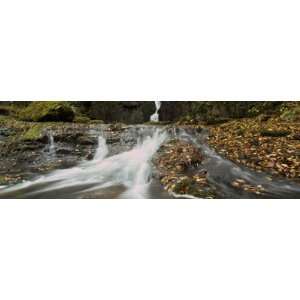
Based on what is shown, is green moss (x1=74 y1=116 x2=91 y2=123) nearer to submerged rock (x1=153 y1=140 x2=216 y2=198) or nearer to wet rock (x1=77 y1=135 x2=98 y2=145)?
wet rock (x1=77 y1=135 x2=98 y2=145)

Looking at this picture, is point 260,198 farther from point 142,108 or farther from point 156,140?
point 142,108

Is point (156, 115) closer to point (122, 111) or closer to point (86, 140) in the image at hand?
point (122, 111)

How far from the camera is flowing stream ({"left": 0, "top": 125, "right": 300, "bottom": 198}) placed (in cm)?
368

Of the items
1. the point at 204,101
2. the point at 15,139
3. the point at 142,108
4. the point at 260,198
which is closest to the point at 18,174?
the point at 15,139

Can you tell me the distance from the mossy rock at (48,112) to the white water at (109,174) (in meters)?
0.41

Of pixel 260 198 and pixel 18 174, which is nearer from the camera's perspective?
pixel 260 198

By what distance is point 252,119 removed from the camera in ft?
12.7

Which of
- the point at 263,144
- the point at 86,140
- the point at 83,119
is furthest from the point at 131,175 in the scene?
the point at 263,144

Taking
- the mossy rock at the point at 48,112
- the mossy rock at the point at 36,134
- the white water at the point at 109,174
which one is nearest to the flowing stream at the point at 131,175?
the white water at the point at 109,174

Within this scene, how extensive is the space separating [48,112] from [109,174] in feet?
2.85

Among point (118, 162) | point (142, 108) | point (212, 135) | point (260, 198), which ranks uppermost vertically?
point (142, 108)

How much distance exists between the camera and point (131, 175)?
3.81 meters

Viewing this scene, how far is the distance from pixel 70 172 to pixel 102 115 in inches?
25.2
